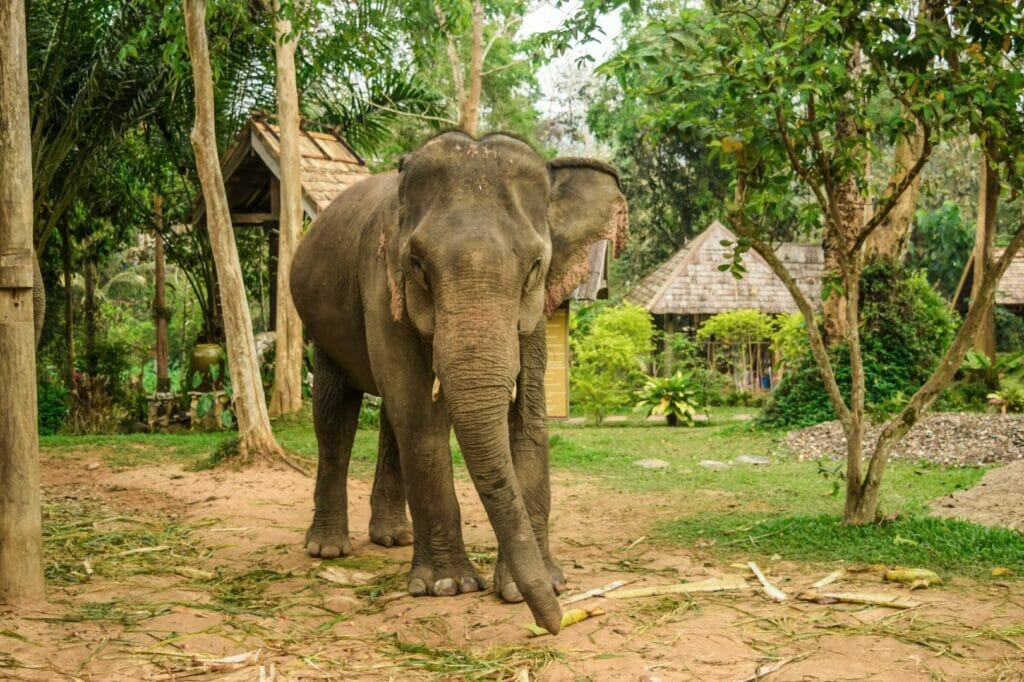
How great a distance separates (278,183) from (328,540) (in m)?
9.55

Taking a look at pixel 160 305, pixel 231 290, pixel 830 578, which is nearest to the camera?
pixel 830 578

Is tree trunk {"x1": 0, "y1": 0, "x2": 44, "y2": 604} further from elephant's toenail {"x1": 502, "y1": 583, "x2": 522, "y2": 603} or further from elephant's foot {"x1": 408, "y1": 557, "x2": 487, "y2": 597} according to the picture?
elephant's toenail {"x1": 502, "y1": 583, "x2": 522, "y2": 603}

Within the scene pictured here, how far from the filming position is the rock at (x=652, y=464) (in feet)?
38.9

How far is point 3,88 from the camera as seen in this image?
5.55 metres

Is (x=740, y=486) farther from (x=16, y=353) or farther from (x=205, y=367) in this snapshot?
(x=205, y=367)

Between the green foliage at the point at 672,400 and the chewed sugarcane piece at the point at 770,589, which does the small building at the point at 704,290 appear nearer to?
the green foliage at the point at 672,400

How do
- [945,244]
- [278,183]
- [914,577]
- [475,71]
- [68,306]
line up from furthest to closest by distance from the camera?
1. [945,244]
2. [475,71]
3. [68,306]
4. [278,183]
5. [914,577]

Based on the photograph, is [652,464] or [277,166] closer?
[652,464]

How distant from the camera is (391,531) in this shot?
24.6ft

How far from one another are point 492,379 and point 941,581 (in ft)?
9.52

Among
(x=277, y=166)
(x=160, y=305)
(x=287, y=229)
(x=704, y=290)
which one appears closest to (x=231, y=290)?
(x=287, y=229)

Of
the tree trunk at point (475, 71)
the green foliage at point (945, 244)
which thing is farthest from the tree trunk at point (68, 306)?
the green foliage at point (945, 244)

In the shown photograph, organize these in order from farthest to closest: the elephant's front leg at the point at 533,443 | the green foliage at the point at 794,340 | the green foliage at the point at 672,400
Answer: the green foliage at the point at 672,400 < the green foliage at the point at 794,340 < the elephant's front leg at the point at 533,443

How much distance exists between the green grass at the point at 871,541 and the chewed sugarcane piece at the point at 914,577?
1.06 feet
